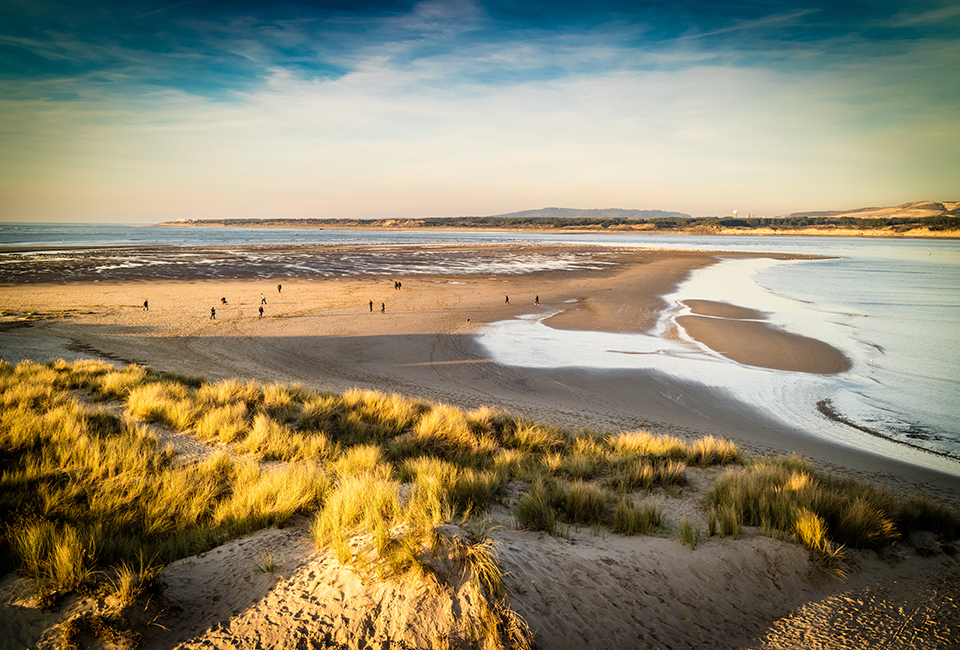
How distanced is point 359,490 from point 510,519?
1.69m

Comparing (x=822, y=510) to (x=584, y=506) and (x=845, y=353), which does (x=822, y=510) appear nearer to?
(x=584, y=506)

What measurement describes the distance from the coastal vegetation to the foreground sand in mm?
237

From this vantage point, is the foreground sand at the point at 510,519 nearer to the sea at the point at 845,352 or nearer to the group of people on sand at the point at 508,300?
the group of people on sand at the point at 508,300

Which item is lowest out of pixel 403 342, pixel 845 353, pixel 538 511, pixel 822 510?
pixel 845 353

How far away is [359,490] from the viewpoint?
4855 mm

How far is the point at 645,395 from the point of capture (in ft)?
43.2

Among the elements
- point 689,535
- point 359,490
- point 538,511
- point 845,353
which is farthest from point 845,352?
point 359,490

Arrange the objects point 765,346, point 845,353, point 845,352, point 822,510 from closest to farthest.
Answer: point 822,510 < point 845,353 < point 845,352 < point 765,346

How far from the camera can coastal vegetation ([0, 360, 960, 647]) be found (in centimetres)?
364

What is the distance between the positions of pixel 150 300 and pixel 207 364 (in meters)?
15.8

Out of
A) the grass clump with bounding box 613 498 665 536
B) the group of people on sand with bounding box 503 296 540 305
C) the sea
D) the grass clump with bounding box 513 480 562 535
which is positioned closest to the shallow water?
the sea

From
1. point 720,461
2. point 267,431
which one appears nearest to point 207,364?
point 267,431

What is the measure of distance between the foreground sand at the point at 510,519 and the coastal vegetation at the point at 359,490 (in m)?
0.24

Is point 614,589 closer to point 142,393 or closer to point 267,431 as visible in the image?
point 267,431
